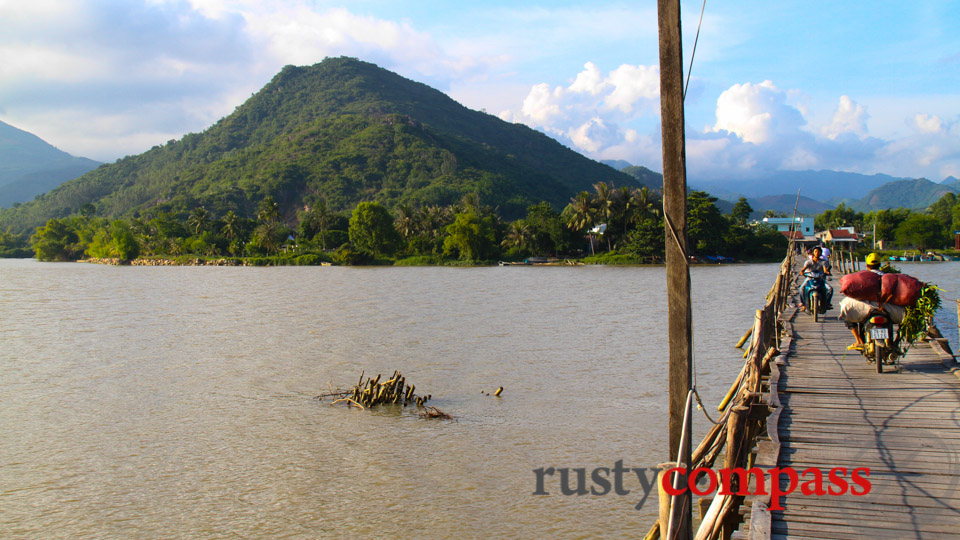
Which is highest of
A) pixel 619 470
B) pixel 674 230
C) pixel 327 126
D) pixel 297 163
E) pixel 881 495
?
pixel 327 126

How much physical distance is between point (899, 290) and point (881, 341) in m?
0.90

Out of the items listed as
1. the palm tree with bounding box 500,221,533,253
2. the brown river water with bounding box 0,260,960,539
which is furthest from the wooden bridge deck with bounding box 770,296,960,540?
the palm tree with bounding box 500,221,533,253

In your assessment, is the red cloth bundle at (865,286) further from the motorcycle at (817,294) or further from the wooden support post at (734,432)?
the motorcycle at (817,294)

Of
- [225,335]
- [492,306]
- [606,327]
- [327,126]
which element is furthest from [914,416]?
[327,126]

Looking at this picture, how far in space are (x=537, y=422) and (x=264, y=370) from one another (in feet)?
25.0

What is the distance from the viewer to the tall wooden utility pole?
4363mm

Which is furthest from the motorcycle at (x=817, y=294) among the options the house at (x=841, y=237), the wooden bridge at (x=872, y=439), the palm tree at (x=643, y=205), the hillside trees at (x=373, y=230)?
the hillside trees at (x=373, y=230)

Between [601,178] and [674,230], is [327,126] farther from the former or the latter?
[674,230]

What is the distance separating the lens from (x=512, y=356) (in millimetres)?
16703

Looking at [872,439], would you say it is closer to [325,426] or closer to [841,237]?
[325,426]

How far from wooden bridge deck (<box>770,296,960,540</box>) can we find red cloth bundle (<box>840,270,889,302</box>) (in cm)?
106

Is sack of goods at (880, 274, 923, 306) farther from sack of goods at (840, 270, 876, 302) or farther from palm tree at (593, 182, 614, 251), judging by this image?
palm tree at (593, 182, 614, 251)

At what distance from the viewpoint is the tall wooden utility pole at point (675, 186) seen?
4.36 metres

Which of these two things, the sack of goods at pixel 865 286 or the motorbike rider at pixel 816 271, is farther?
the motorbike rider at pixel 816 271
